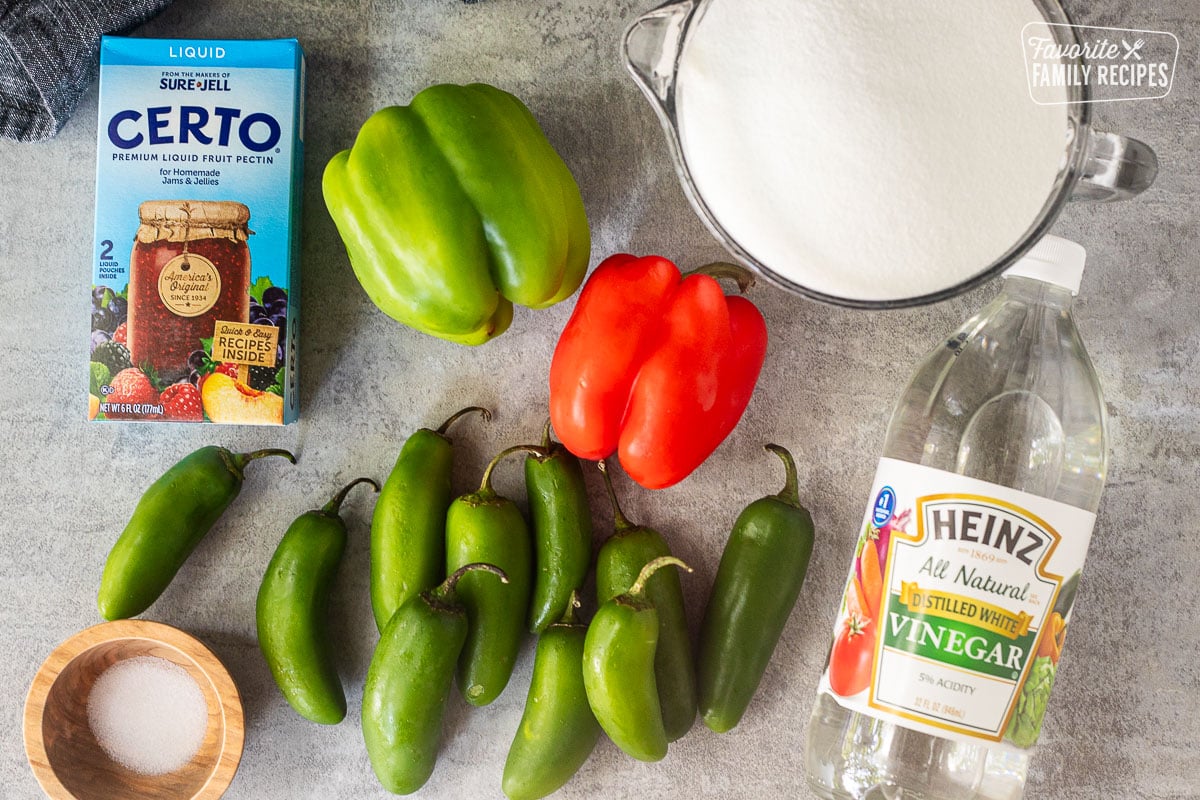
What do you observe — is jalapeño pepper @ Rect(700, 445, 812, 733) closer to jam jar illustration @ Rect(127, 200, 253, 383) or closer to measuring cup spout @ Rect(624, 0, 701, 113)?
measuring cup spout @ Rect(624, 0, 701, 113)

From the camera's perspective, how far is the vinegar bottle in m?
0.83

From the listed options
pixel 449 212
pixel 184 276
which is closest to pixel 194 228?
pixel 184 276

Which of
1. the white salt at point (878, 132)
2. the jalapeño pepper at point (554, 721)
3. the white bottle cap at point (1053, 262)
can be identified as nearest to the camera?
the white salt at point (878, 132)

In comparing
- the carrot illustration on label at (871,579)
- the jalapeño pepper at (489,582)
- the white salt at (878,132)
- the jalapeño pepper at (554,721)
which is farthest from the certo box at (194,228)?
the carrot illustration on label at (871,579)

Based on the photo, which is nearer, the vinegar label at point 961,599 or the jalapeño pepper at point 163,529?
the vinegar label at point 961,599

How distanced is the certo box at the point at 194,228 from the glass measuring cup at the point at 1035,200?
1.41 feet

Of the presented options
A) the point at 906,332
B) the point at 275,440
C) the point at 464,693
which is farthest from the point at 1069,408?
the point at 275,440

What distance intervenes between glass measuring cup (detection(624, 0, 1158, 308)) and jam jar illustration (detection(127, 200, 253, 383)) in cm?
48

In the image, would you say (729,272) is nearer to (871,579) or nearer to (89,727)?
(871,579)

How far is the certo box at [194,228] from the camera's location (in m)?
0.96

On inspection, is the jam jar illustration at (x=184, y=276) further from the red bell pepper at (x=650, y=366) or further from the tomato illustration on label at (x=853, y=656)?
the tomato illustration on label at (x=853, y=656)

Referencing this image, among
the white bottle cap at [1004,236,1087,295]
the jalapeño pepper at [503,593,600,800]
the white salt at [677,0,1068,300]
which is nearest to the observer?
the white salt at [677,0,1068,300]

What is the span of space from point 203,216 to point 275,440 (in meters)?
0.27

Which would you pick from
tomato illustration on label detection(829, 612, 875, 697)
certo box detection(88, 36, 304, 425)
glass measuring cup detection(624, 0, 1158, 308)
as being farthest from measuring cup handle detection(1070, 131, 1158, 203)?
certo box detection(88, 36, 304, 425)
